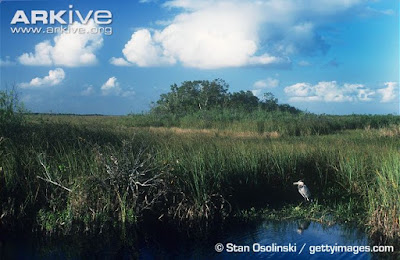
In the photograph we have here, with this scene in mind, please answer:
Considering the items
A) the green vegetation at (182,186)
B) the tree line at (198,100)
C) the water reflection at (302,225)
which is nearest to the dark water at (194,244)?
the water reflection at (302,225)

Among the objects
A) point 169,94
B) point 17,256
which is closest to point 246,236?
point 17,256

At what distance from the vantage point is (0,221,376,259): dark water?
5.93 metres

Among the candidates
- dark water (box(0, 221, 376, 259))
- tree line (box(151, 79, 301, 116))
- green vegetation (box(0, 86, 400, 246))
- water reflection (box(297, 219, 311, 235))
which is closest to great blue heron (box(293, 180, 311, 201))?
green vegetation (box(0, 86, 400, 246))

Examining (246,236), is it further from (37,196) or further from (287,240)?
(37,196)

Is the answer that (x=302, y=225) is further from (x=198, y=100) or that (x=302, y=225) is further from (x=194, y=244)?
(x=198, y=100)

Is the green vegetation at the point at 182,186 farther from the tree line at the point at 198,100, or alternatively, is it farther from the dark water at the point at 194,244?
the tree line at the point at 198,100

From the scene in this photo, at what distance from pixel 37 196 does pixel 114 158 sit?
59.6 inches

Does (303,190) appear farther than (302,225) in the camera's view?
Yes

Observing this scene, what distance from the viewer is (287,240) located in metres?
6.29

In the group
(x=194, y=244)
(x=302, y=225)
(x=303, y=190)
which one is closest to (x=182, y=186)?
(x=194, y=244)

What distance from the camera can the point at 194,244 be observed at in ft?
20.6

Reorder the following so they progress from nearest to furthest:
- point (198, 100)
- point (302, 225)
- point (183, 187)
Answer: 1. point (302, 225)
2. point (183, 187)
3. point (198, 100)

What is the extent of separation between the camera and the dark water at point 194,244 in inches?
233

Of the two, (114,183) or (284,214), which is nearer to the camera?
(114,183)
